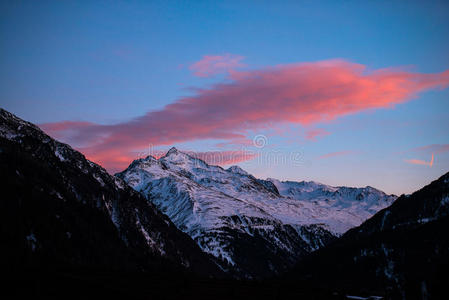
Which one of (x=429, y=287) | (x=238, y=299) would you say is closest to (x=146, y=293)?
(x=238, y=299)

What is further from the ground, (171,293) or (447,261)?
(447,261)

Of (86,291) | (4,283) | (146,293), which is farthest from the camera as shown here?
(146,293)

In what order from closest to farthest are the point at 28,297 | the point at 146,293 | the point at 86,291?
1. the point at 28,297
2. the point at 86,291
3. the point at 146,293

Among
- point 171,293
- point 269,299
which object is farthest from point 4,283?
point 269,299

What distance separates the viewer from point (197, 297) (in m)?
187

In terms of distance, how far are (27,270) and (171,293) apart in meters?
62.0

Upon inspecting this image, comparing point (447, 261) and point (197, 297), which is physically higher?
point (447, 261)

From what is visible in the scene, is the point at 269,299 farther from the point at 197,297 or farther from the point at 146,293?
the point at 146,293

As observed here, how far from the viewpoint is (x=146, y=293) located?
596 ft

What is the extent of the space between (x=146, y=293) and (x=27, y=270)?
55482mm

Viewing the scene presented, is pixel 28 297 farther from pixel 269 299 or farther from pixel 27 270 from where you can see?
pixel 269 299

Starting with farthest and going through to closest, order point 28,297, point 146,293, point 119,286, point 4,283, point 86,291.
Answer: point 119,286
point 146,293
point 86,291
point 4,283
point 28,297

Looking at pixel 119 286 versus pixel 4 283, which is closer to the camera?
pixel 4 283

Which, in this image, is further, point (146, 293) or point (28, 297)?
point (146, 293)
